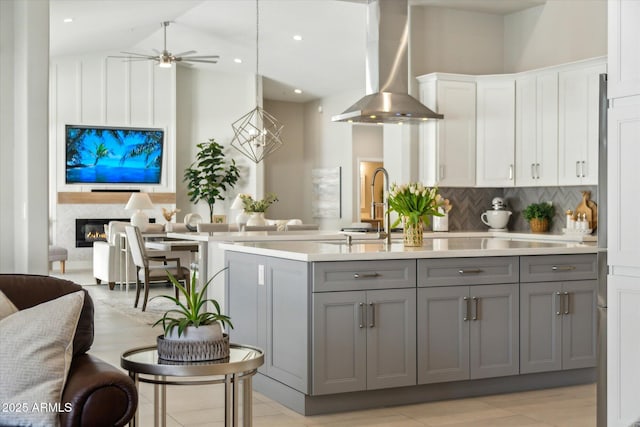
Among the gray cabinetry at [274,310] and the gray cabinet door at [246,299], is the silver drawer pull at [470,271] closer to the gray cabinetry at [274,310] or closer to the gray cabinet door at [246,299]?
the gray cabinetry at [274,310]

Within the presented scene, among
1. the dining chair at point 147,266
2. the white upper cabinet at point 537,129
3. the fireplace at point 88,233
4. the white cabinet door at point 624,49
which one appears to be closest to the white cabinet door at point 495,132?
the white upper cabinet at point 537,129

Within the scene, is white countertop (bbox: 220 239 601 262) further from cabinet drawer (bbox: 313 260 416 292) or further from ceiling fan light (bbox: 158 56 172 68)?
ceiling fan light (bbox: 158 56 172 68)

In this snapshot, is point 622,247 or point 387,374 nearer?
point 622,247

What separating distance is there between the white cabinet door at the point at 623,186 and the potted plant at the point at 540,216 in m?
4.26

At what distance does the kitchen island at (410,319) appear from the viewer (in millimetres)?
4484

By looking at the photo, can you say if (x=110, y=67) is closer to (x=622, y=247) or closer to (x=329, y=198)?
(x=329, y=198)

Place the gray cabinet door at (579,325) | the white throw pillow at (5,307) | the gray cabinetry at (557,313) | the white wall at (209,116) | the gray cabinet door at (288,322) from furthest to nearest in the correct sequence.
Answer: the white wall at (209,116) < the gray cabinet door at (579,325) < the gray cabinetry at (557,313) < the gray cabinet door at (288,322) < the white throw pillow at (5,307)

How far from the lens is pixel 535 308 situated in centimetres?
511

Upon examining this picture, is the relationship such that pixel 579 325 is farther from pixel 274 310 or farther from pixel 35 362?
pixel 35 362

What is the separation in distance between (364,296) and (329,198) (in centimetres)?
1055

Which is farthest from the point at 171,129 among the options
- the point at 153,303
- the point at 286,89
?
the point at 153,303

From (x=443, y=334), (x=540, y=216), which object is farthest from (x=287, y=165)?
(x=443, y=334)

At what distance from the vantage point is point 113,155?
1381 cm

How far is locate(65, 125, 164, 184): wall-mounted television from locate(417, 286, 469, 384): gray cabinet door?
10027mm
